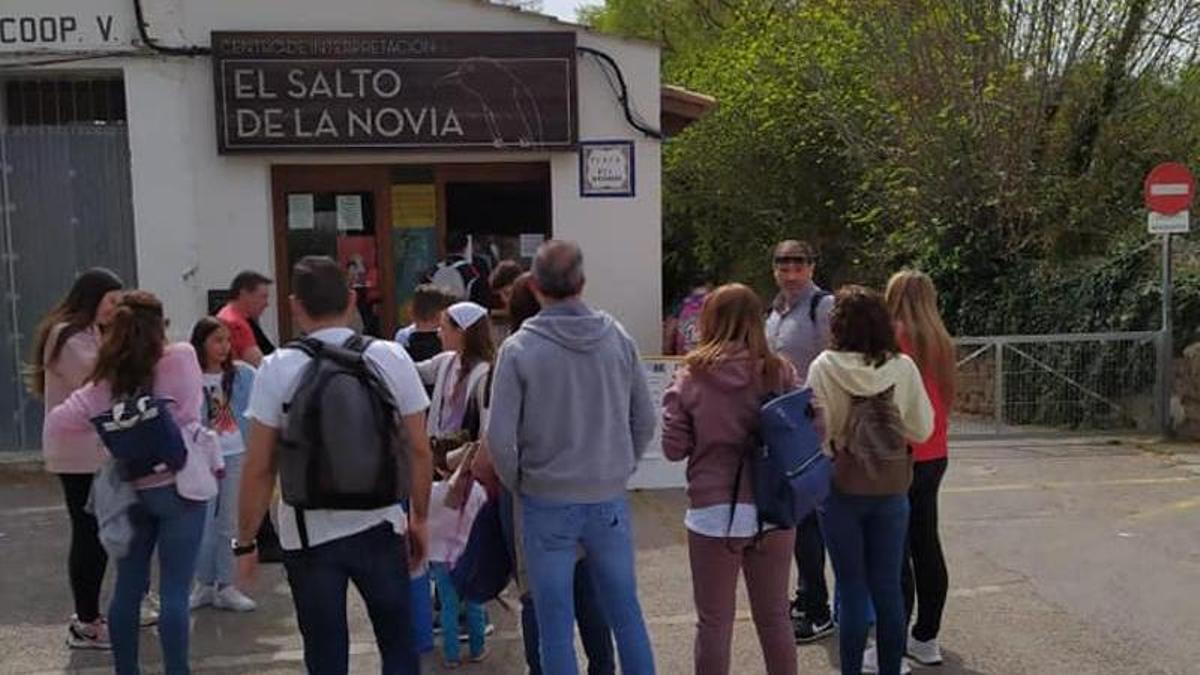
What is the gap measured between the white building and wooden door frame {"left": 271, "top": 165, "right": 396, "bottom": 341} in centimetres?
2

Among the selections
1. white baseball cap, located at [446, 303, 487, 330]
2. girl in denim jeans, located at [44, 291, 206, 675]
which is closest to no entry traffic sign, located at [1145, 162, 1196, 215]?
white baseball cap, located at [446, 303, 487, 330]

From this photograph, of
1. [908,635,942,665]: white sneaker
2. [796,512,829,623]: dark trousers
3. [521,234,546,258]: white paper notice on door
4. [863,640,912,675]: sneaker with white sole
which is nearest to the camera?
[863,640,912,675]: sneaker with white sole

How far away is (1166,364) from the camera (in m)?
10.8

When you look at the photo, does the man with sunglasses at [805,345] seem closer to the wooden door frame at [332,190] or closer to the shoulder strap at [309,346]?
the shoulder strap at [309,346]

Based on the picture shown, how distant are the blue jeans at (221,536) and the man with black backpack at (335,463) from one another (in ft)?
7.25

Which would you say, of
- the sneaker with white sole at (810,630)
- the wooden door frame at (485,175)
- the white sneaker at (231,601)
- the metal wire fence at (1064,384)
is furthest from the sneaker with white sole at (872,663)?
the metal wire fence at (1064,384)

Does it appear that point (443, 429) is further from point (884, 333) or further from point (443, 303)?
point (884, 333)

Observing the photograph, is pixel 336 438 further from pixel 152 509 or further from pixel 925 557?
pixel 925 557

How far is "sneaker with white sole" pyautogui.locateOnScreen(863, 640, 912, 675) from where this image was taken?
4.70 m

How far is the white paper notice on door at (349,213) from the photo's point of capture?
959 centimetres

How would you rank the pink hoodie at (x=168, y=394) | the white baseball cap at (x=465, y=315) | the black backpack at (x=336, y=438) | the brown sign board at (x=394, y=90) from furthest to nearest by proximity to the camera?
the brown sign board at (x=394, y=90) → the white baseball cap at (x=465, y=315) → the pink hoodie at (x=168, y=394) → the black backpack at (x=336, y=438)

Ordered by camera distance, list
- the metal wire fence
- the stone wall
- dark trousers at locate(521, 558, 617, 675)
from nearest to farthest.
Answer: dark trousers at locate(521, 558, 617, 675) < the stone wall < the metal wire fence

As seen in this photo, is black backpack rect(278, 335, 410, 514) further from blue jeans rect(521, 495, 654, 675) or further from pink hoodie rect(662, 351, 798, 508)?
pink hoodie rect(662, 351, 798, 508)

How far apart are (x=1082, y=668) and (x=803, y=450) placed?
1948 mm
